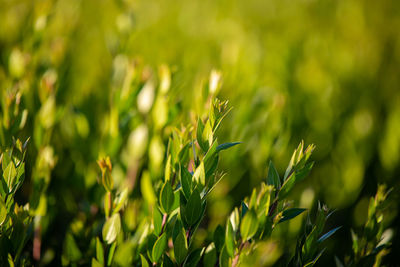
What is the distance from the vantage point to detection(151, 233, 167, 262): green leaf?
1.21 feet

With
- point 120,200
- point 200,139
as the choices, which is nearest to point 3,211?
point 120,200

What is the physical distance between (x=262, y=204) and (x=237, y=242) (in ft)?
0.19

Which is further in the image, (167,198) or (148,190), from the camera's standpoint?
(148,190)

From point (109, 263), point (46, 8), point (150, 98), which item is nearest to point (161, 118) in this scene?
point (150, 98)

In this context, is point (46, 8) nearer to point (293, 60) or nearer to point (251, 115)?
point (251, 115)

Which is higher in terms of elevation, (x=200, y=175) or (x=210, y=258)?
(x=200, y=175)

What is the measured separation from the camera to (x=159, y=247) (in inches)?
14.8

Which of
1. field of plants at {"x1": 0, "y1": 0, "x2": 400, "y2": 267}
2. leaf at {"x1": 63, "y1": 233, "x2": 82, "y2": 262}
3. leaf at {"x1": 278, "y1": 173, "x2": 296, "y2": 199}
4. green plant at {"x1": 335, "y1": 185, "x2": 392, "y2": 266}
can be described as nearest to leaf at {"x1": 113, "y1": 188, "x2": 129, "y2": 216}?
field of plants at {"x1": 0, "y1": 0, "x2": 400, "y2": 267}

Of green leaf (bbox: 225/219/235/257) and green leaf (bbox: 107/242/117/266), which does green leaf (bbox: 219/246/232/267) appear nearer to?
green leaf (bbox: 225/219/235/257)

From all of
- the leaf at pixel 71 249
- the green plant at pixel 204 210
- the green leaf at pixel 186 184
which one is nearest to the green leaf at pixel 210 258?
the green plant at pixel 204 210

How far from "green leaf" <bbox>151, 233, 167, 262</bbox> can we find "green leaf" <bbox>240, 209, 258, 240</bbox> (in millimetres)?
93

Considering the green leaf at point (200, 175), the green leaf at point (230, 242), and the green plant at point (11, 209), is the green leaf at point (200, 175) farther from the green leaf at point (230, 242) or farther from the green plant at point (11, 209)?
the green plant at point (11, 209)

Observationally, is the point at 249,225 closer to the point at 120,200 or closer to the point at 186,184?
the point at 186,184

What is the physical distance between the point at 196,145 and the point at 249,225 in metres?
0.16
